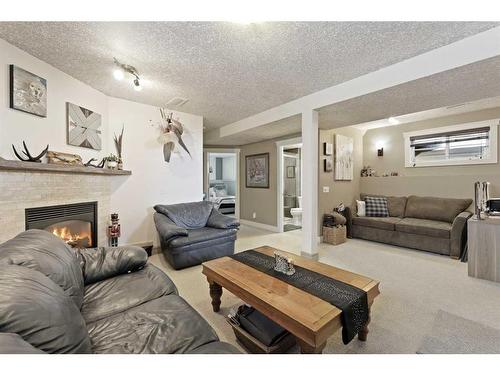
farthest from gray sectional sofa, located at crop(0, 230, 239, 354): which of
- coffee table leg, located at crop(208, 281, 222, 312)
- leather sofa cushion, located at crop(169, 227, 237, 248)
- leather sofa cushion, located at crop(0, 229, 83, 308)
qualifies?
leather sofa cushion, located at crop(169, 227, 237, 248)

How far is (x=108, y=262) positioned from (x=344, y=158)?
14.8ft

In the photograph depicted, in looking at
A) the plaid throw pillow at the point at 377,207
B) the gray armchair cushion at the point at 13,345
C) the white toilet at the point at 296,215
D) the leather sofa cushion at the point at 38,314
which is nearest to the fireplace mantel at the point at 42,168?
the leather sofa cushion at the point at 38,314

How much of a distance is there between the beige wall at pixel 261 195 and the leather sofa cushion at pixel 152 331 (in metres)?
4.15

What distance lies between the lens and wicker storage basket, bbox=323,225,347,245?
13.3ft

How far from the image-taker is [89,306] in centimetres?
137

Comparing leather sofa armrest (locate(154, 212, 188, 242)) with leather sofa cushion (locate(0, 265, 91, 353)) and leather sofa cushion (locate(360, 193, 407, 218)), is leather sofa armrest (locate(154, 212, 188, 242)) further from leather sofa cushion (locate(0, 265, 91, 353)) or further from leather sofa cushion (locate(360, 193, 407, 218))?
leather sofa cushion (locate(360, 193, 407, 218))

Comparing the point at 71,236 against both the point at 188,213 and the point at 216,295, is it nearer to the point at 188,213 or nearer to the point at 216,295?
the point at 188,213

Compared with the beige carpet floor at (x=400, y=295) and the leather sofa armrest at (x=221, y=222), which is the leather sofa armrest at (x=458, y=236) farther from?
the leather sofa armrest at (x=221, y=222)

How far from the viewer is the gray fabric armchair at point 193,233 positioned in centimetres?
281

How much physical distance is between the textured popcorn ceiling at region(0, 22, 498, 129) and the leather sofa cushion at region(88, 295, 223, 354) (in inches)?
79.8

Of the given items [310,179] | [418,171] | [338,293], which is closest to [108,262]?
[338,293]
